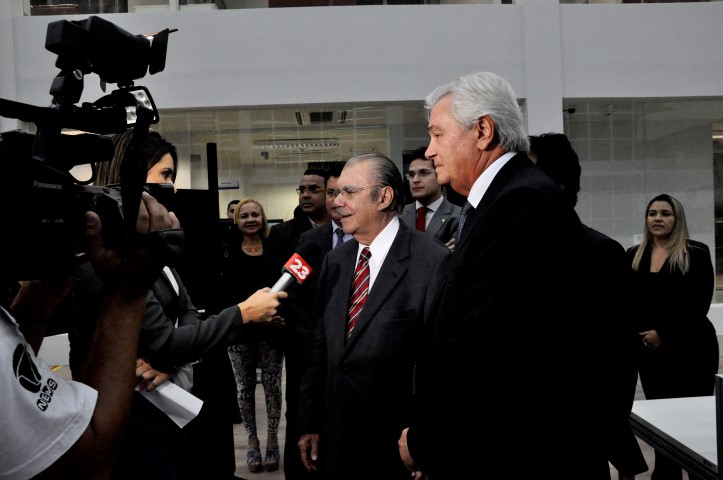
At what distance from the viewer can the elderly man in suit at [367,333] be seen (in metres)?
2.23

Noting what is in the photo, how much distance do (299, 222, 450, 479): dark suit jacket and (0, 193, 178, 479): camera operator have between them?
1187mm

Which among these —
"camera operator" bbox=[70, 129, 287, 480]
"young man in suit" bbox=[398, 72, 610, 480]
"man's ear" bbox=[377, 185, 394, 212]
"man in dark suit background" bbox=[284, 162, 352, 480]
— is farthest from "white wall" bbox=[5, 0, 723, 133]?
"young man in suit" bbox=[398, 72, 610, 480]

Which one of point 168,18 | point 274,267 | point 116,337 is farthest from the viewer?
point 168,18

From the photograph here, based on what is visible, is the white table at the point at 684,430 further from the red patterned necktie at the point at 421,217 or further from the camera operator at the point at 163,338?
the red patterned necktie at the point at 421,217

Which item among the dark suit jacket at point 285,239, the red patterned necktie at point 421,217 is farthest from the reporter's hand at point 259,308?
the dark suit jacket at point 285,239

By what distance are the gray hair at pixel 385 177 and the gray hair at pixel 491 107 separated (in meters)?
0.72

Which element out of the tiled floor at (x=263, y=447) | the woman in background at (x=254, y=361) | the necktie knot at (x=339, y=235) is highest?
the necktie knot at (x=339, y=235)

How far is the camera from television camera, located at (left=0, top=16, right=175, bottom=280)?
0.89 m

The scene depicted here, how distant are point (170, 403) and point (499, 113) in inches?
46.4

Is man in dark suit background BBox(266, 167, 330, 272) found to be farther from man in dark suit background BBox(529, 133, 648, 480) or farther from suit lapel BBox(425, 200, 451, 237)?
man in dark suit background BBox(529, 133, 648, 480)

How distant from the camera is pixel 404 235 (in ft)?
8.02

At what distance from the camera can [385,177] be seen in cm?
251

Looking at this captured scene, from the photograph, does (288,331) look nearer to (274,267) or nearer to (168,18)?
(274,267)

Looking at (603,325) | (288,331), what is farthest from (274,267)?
(603,325)
